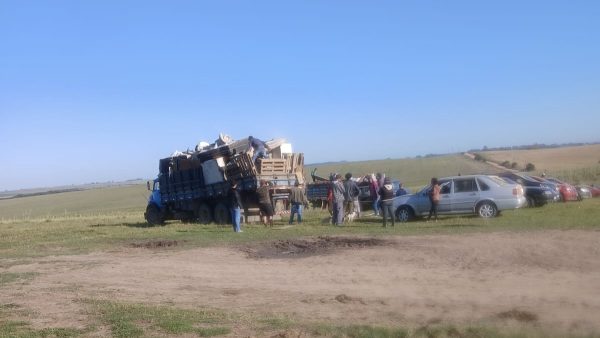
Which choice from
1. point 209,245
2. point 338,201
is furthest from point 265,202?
point 209,245

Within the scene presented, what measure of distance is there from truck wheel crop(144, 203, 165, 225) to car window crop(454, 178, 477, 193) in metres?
12.6

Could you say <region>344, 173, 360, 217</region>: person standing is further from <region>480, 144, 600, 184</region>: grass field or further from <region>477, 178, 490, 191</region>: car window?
<region>480, 144, 600, 184</region>: grass field

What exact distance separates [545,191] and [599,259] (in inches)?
571

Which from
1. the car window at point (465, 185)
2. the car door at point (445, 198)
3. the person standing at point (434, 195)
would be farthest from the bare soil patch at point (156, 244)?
the car window at point (465, 185)

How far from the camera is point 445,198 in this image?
2128cm

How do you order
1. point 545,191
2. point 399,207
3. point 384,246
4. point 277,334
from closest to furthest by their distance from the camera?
point 277,334, point 384,246, point 399,207, point 545,191

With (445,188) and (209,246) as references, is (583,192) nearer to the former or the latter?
(445,188)

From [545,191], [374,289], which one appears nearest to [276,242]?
[374,289]

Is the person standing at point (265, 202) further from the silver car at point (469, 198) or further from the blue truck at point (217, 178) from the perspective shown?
the silver car at point (469, 198)

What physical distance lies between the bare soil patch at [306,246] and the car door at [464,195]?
6510mm

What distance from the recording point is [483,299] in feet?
27.1

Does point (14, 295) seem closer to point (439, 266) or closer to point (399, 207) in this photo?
point (439, 266)

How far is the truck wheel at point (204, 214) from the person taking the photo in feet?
82.2

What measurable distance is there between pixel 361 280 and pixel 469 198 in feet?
38.0
